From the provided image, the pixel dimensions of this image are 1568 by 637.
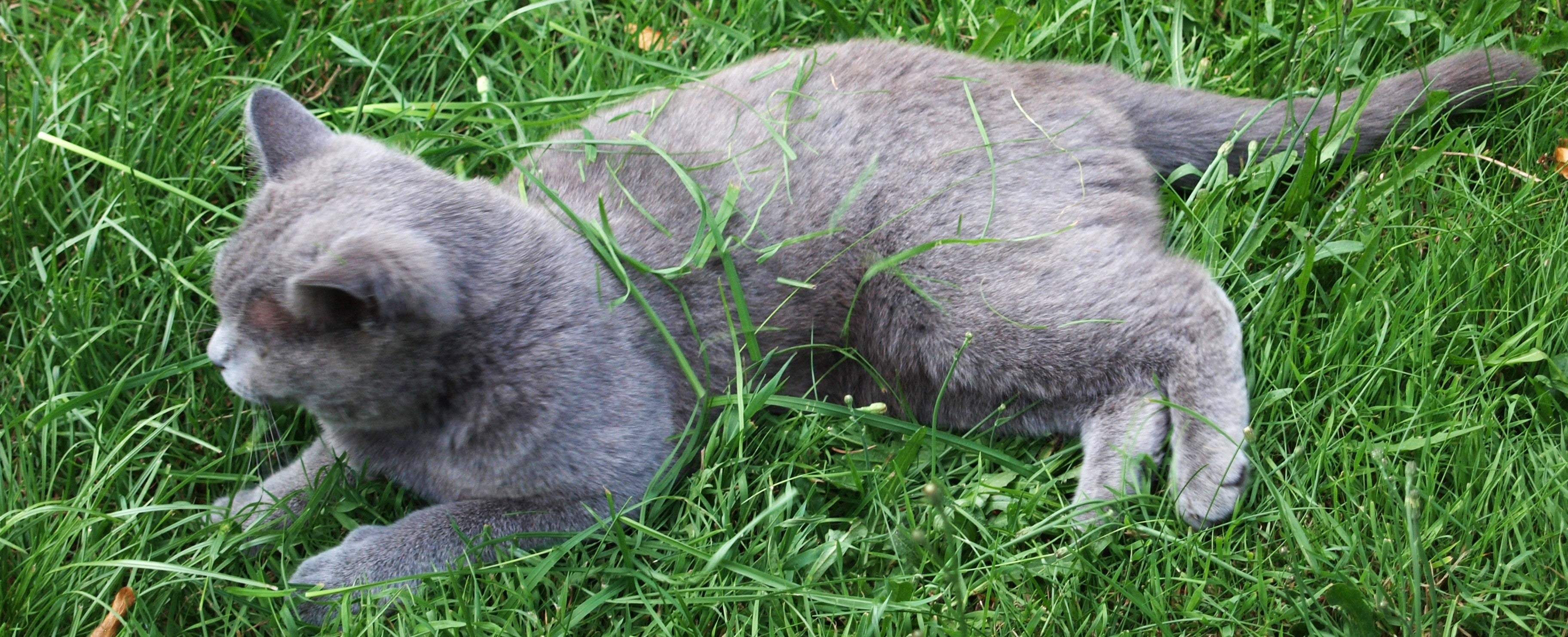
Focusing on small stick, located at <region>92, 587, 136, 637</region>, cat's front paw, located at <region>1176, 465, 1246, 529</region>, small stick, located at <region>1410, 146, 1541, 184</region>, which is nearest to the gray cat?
cat's front paw, located at <region>1176, 465, 1246, 529</region>

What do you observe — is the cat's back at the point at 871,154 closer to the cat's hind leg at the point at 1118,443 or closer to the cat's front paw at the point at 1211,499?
the cat's hind leg at the point at 1118,443

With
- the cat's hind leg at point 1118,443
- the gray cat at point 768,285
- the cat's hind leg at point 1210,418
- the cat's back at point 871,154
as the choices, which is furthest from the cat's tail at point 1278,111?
the cat's hind leg at point 1118,443

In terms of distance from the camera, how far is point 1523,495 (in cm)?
206

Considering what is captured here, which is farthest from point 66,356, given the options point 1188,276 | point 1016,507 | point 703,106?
point 1188,276

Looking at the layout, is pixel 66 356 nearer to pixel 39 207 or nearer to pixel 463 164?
pixel 39 207

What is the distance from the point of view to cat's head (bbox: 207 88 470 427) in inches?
73.4

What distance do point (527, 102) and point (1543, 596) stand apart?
7.45 feet

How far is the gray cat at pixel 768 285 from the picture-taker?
82.4 inches

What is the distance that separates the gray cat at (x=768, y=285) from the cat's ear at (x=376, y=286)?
0.05 feet

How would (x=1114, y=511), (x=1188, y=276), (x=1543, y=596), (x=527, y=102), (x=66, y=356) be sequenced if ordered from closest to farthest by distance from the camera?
(x=1543, y=596) → (x=1114, y=511) → (x=1188, y=276) → (x=66, y=356) → (x=527, y=102)

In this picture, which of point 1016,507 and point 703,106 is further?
point 703,106

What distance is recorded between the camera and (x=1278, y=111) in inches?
101

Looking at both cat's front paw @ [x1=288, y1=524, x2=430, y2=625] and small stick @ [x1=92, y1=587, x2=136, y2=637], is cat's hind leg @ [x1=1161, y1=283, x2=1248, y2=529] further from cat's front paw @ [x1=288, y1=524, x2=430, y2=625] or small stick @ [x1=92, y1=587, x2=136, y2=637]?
small stick @ [x1=92, y1=587, x2=136, y2=637]

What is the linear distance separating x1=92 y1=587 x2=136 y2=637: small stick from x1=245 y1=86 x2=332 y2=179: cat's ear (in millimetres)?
843
